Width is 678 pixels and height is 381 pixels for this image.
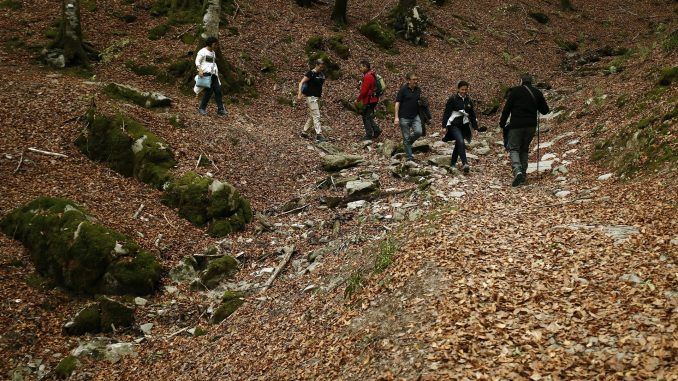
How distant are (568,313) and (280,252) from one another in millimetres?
5725

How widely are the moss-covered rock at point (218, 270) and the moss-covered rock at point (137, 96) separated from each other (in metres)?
6.26

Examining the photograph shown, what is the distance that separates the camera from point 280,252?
956 centimetres

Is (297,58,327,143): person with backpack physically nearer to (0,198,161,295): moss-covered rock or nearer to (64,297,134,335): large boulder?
(0,198,161,295): moss-covered rock

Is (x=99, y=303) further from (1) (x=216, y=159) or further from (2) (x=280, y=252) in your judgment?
(1) (x=216, y=159)

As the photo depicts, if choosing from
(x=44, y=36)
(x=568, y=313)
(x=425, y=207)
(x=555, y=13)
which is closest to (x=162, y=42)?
(x=44, y=36)

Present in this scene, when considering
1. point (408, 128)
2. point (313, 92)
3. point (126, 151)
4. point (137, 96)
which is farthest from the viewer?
point (313, 92)

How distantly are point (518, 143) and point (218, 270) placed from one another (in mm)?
6861

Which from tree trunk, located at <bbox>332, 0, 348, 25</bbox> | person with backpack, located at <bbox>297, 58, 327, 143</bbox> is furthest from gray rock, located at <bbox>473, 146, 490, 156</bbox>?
tree trunk, located at <bbox>332, 0, 348, 25</bbox>

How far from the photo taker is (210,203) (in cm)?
1045

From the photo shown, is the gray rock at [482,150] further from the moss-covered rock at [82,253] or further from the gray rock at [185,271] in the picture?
the moss-covered rock at [82,253]

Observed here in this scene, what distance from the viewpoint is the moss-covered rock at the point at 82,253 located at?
27.7 feet

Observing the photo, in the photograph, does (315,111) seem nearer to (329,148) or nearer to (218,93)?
(329,148)

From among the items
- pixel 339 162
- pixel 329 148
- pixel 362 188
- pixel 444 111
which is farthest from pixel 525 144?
pixel 329 148

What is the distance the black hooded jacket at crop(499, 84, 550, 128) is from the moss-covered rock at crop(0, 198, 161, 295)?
25.7ft
